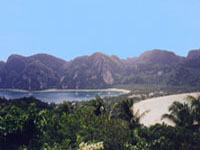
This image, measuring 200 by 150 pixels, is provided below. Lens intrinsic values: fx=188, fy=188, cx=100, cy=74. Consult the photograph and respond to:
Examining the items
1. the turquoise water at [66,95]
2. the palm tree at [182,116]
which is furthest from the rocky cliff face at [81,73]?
the palm tree at [182,116]

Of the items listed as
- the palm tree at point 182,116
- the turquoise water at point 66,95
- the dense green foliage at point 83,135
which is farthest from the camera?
the turquoise water at point 66,95

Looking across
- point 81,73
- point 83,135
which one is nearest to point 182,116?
point 83,135

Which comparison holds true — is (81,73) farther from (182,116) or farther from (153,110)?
(182,116)

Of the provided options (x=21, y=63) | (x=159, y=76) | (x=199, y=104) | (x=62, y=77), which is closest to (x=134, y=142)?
(x=199, y=104)

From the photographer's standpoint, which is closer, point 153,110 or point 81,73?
point 153,110

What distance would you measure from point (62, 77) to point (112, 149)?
17569 cm

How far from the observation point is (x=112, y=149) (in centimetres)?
1186

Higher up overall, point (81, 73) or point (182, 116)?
point (81, 73)

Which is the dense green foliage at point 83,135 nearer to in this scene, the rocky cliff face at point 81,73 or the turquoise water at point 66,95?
the turquoise water at point 66,95

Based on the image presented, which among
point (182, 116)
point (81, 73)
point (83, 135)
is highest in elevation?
point (81, 73)

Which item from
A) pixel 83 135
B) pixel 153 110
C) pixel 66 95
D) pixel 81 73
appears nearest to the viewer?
pixel 83 135

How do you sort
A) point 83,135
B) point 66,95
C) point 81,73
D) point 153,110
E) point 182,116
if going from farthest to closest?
point 81,73 → point 66,95 → point 153,110 → point 182,116 → point 83,135

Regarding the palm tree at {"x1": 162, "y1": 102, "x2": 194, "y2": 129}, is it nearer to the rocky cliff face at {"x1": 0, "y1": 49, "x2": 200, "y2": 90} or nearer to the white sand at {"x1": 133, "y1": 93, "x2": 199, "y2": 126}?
the white sand at {"x1": 133, "y1": 93, "x2": 199, "y2": 126}

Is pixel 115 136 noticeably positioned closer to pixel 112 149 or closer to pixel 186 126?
pixel 112 149
